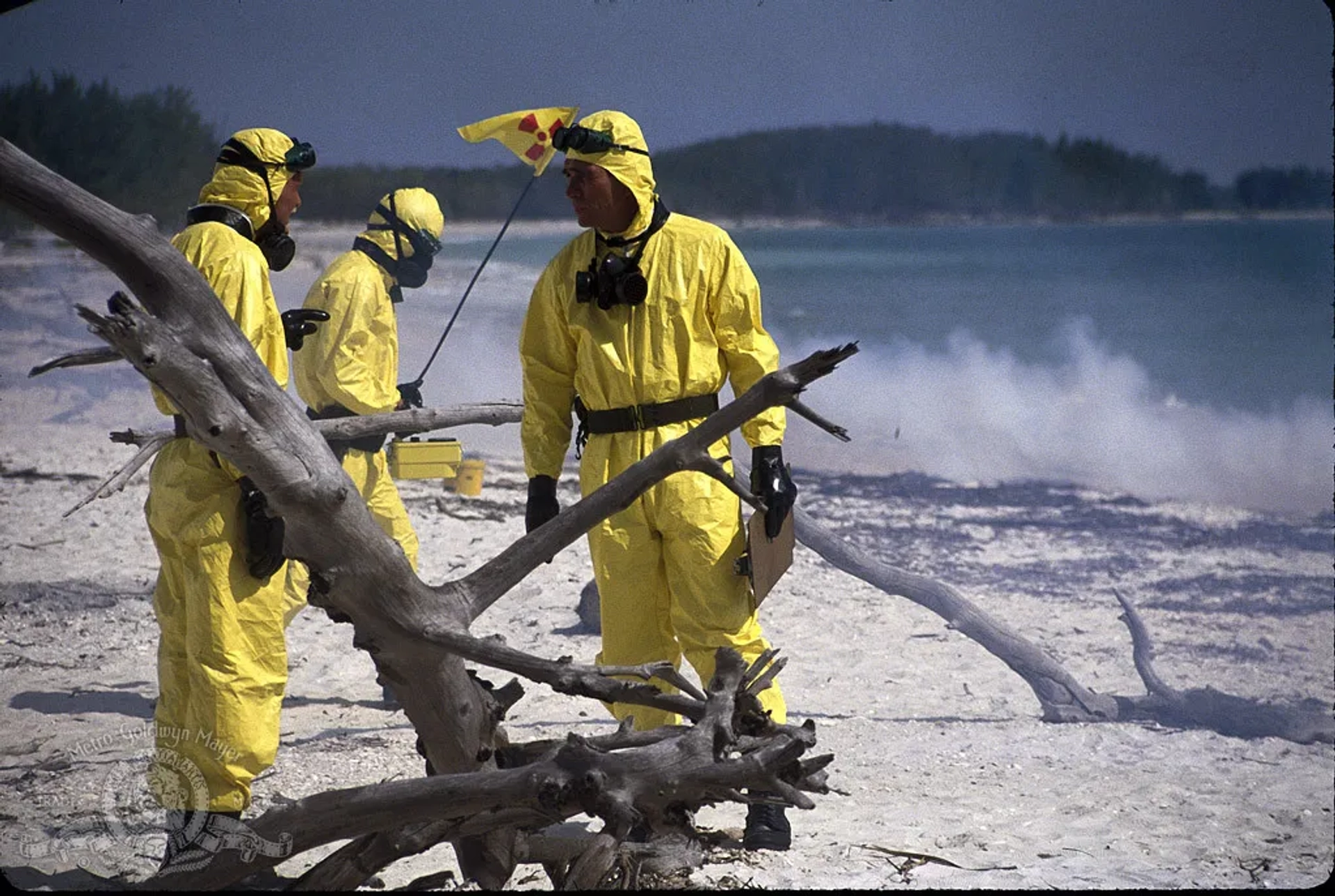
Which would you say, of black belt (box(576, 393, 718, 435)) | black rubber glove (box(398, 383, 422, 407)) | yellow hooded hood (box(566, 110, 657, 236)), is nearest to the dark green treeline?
black rubber glove (box(398, 383, 422, 407))

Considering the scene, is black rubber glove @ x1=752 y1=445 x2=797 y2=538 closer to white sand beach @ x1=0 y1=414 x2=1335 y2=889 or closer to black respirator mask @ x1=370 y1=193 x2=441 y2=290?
white sand beach @ x1=0 y1=414 x2=1335 y2=889

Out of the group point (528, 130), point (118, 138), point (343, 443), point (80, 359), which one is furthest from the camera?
point (118, 138)

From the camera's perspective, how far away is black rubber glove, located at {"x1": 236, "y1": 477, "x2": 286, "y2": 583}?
303cm

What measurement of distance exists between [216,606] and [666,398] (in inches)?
44.9

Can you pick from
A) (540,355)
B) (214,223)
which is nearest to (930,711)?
(540,355)

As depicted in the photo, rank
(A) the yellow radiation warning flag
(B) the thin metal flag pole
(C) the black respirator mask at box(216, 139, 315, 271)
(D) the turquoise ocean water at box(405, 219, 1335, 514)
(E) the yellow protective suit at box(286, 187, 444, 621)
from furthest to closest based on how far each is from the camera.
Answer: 1. (D) the turquoise ocean water at box(405, 219, 1335, 514)
2. (E) the yellow protective suit at box(286, 187, 444, 621)
3. (B) the thin metal flag pole
4. (A) the yellow radiation warning flag
5. (C) the black respirator mask at box(216, 139, 315, 271)

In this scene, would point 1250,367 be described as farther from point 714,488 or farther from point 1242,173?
point 714,488

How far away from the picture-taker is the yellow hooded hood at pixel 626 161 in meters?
3.31

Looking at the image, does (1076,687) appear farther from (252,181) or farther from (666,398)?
(252,181)

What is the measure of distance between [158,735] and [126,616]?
287 centimetres

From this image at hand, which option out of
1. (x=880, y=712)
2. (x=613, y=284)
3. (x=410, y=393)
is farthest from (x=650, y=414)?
(x=410, y=393)

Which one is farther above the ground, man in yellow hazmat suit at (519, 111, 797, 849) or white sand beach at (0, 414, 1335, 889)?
man in yellow hazmat suit at (519, 111, 797, 849)

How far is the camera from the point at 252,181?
3.33m

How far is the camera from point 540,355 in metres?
3.48
